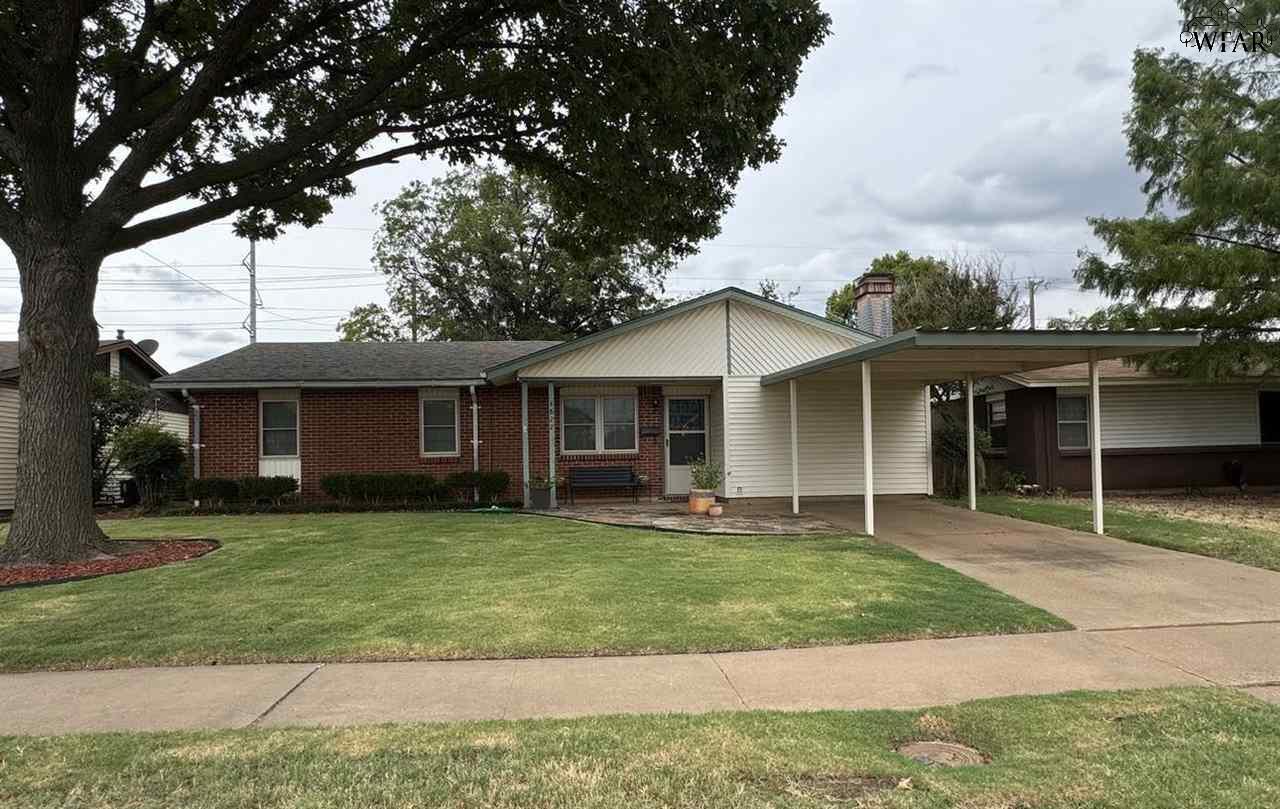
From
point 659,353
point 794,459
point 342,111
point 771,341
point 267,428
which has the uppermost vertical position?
point 342,111

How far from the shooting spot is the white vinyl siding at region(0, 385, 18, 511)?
16.6 metres

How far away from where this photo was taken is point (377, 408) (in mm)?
15812

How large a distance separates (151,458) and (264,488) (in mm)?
2384

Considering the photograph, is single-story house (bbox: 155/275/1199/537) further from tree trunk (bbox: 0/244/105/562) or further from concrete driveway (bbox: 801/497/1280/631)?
tree trunk (bbox: 0/244/105/562)

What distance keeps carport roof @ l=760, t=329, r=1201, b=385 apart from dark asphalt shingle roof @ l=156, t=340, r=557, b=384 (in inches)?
299

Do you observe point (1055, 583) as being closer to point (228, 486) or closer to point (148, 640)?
point (148, 640)

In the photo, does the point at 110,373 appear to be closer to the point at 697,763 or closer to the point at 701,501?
the point at 701,501

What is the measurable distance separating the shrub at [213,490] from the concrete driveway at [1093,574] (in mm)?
11285

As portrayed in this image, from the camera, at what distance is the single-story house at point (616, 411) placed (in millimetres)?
15094

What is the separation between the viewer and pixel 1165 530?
11070 mm

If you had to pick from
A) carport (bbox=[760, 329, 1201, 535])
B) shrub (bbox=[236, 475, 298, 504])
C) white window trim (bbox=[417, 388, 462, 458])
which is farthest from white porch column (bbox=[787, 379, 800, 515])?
shrub (bbox=[236, 475, 298, 504])

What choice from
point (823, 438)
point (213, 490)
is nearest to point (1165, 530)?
point (823, 438)

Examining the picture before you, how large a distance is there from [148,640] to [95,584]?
2571 millimetres

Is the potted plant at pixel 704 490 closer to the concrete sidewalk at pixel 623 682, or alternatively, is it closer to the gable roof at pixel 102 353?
the concrete sidewalk at pixel 623 682
